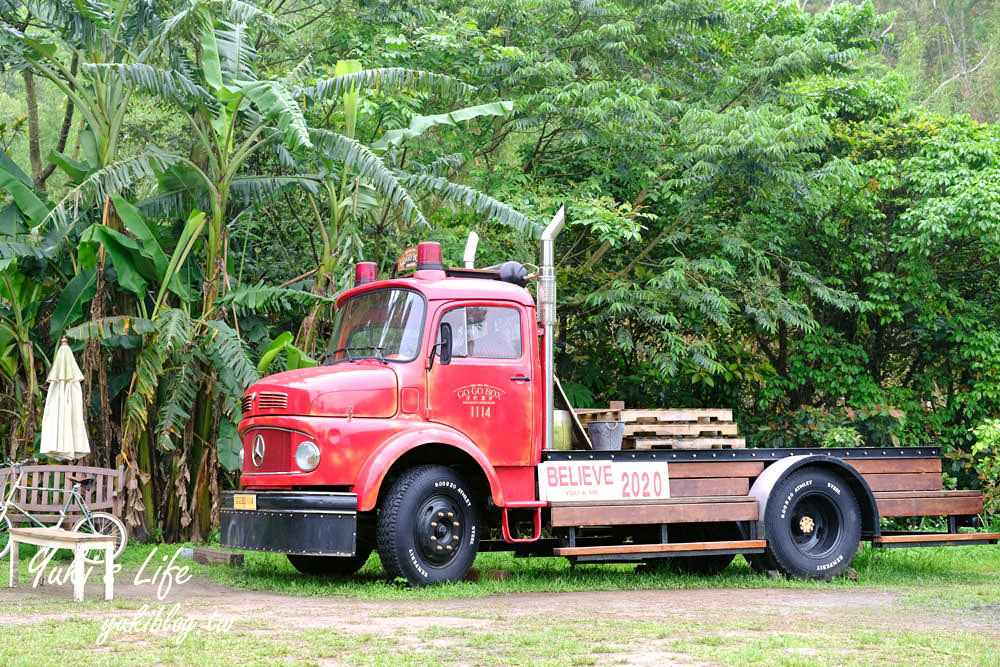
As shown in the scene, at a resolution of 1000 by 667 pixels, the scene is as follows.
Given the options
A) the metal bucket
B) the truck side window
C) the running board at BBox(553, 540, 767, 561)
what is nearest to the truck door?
the truck side window

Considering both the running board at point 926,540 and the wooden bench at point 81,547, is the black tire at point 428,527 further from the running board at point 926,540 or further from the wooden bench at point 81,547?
the running board at point 926,540

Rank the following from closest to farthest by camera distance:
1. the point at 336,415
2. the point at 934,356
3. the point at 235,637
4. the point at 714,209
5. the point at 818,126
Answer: the point at 235,637
the point at 336,415
the point at 818,126
the point at 714,209
the point at 934,356

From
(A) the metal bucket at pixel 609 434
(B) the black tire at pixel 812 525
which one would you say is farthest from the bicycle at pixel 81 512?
(B) the black tire at pixel 812 525

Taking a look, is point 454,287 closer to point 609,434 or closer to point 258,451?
point 609,434

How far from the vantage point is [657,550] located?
9820mm

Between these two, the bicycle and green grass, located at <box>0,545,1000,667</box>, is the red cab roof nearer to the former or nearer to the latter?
green grass, located at <box>0,545,1000,667</box>

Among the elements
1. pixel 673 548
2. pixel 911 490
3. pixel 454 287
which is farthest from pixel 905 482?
pixel 454 287

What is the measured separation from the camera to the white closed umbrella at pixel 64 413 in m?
11.6

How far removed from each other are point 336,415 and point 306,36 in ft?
35.7

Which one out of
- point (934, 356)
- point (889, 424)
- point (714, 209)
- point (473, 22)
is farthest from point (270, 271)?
point (934, 356)

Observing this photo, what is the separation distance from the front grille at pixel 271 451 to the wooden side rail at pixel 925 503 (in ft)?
18.0

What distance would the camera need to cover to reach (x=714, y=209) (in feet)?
56.3

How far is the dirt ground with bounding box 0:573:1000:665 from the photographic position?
7.25 metres

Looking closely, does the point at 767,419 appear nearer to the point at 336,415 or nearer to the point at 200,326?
the point at 200,326
